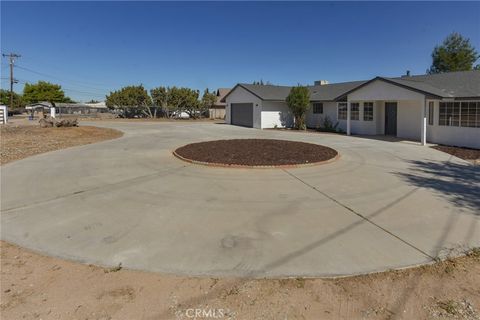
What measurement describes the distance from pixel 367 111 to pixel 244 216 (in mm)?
18324

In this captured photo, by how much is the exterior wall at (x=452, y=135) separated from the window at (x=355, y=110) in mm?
5471

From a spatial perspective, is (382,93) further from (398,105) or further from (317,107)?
(317,107)

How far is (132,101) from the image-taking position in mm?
48250

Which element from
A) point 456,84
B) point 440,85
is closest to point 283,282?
point 456,84

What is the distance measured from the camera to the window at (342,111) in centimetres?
2386

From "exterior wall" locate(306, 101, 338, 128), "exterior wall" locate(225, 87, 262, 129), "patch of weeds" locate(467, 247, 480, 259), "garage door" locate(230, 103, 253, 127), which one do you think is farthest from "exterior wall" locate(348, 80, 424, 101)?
"patch of weeds" locate(467, 247, 480, 259)

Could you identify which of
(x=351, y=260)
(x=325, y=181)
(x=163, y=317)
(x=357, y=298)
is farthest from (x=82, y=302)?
(x=325, y=181)

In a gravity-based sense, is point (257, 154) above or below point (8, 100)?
below

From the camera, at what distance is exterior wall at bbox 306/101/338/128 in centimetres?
2530

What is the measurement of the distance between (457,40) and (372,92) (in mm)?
35804

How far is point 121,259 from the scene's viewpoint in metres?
4.30

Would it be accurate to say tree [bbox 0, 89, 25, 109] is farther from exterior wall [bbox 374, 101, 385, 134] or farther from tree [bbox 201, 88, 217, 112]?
exterior wall [bbox 374, 101, 385, 134]

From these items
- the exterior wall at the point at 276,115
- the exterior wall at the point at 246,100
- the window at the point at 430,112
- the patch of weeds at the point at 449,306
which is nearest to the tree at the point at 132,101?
the exterior wall at the point at 246,100

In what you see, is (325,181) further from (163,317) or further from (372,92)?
(372,92)
